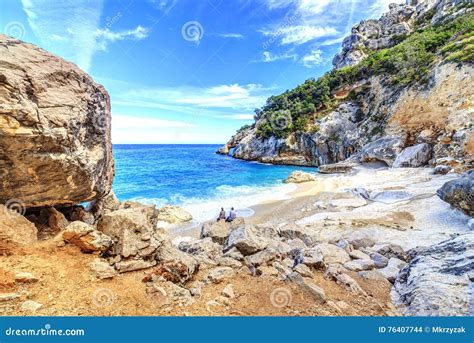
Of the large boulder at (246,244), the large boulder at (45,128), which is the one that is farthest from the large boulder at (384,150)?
the large boulder at (45,128)

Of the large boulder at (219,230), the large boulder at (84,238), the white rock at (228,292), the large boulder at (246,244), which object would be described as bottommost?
the large boulder at (219,230)

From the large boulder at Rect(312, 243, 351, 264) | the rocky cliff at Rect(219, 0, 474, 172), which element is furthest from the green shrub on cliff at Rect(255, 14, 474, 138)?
the large boulder at Rect(312, 243, 351, 264)

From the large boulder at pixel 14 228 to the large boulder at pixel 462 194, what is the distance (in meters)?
17.3

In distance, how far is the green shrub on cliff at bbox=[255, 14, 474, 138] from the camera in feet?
107

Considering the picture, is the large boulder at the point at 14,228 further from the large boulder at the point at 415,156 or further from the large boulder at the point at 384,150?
the large boulder at the point at 384,150

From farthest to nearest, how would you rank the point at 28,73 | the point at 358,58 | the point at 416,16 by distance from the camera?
the point at 358,58 → the point at 416,16 → the point at 28,73

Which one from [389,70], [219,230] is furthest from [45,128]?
[389,70]

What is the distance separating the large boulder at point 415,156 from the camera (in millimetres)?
27234

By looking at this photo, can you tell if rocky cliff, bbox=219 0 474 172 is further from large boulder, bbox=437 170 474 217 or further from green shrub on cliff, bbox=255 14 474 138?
large boulder, bbox=437 170 474 217

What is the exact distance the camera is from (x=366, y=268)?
325 inches

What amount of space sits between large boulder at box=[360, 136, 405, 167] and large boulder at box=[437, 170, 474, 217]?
846 inches
